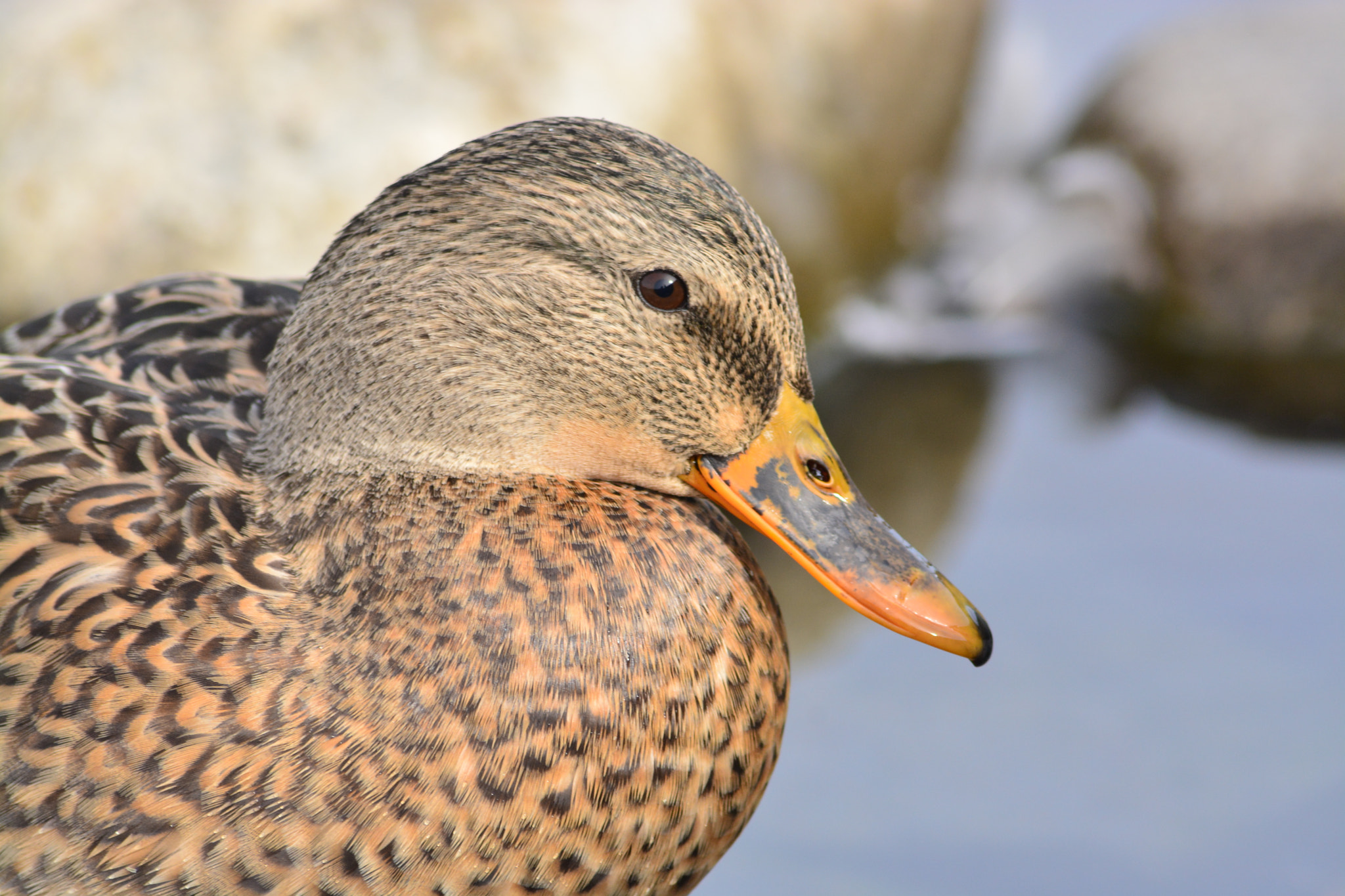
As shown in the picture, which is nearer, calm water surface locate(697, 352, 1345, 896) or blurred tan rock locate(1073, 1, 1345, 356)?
calm water surface locate(697, 352, 1345, 896)

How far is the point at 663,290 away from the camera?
5.88ft

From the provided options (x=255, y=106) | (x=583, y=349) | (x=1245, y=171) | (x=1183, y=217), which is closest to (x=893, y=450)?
(x=1183, y=217)

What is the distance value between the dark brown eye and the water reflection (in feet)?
5.41

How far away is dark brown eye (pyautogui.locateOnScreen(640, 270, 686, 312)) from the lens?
1.78 m

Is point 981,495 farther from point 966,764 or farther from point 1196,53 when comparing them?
point 1196,53

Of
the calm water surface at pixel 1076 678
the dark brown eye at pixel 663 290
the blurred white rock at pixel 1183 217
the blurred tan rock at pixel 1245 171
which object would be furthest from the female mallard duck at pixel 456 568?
the blurred tan rock at pixel 1245 171

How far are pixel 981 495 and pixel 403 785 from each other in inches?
97.0

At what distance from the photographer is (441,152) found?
3.89 metres

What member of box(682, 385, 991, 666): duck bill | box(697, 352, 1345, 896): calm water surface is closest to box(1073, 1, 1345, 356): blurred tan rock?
box(697, 352, 1345, 896): calm water surface

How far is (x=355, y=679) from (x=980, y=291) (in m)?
3.41

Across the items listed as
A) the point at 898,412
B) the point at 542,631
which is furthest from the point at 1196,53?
the point at 542,631

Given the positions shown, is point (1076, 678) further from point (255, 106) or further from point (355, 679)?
point (255, 106)

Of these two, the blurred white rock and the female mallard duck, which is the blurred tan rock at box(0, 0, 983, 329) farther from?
the female mallard duck

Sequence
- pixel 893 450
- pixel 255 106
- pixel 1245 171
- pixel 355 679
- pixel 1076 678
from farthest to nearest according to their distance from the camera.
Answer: pixel 1245 171 → pixel 893 450 → pixel 255 106 → pixel 1076 678 → pixel 355 679
